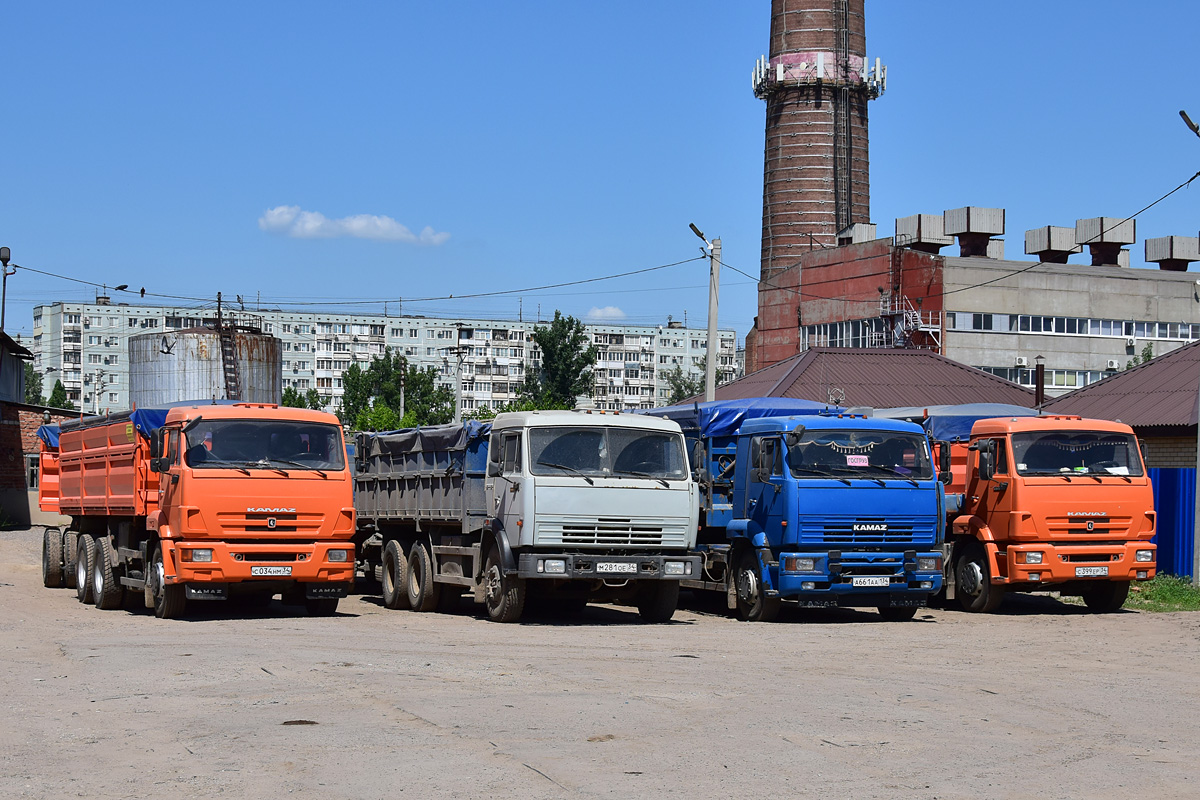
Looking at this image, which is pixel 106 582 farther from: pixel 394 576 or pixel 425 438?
pixel 425 438

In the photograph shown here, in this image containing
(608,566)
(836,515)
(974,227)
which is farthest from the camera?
(974,227)

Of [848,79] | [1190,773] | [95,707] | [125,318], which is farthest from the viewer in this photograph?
[125,318]

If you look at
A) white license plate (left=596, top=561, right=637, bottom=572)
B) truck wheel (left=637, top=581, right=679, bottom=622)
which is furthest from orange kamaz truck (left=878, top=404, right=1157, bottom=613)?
→ white license plate (left=596, top=561, right=637, bottom=572)

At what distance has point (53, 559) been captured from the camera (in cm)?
2564

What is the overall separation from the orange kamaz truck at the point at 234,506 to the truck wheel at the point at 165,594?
0.01 meters

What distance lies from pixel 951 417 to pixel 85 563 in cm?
1398

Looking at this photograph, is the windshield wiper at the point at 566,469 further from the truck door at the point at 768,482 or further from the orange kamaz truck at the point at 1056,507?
the orange kamaz truck at the point at 1056,507

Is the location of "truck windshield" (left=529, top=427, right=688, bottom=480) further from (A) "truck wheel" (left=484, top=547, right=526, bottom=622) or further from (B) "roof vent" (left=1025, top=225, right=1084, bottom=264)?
(B) "roof vent" (left=1025, top=225, right=1084, bottom=264)

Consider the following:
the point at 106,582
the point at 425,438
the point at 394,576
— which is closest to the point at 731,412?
the point at 425,438

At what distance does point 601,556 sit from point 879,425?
168 inches

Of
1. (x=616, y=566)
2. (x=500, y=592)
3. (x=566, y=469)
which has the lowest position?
(x=500, y=592)

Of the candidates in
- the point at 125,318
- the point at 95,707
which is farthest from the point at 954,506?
the point at 125,318

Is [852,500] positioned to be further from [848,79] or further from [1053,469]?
Result: [848,79]

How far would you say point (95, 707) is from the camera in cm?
1122
